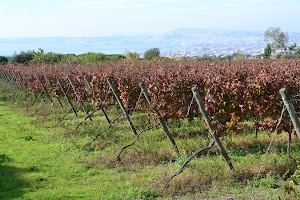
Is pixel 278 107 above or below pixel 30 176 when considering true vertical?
above

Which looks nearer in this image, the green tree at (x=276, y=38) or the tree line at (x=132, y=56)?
the tree line at (x=132, y=56)

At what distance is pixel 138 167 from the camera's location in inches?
317

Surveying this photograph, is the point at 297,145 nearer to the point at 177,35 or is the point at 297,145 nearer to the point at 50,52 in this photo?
the point at 50,52

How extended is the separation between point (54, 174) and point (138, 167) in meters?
1.66

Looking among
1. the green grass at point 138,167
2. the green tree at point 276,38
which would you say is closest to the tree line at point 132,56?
the green tree at point 276,38

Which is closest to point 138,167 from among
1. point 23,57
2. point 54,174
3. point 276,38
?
point 54,174

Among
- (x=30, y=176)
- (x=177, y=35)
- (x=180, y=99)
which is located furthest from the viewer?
(x=177, y=35)

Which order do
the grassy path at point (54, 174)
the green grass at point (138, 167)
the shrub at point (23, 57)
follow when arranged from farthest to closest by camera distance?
the shrub at point (23, 57)
the grassy path at point (54, 174)
the green grass at point (138, 167)

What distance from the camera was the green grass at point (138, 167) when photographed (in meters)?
6.44

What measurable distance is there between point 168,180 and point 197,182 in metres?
0.47

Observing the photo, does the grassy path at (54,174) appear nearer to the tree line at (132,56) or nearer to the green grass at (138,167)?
the green grass at (138,167)

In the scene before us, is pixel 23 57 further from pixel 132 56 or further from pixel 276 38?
pixel 276 38

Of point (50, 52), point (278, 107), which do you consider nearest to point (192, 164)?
point (278, 107)

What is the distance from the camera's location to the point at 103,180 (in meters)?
7.48
